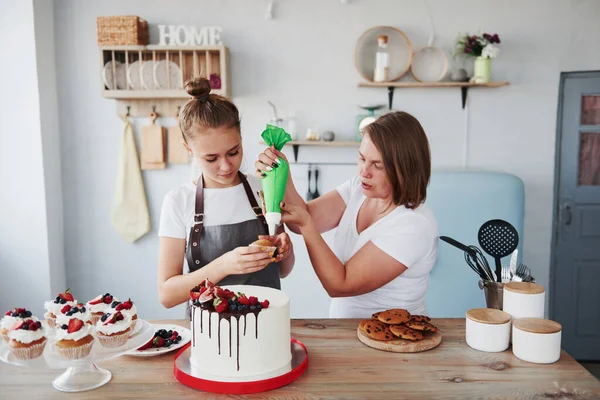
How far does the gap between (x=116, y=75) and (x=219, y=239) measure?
195 centimetres

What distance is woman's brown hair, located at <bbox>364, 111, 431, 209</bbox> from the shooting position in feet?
5.59

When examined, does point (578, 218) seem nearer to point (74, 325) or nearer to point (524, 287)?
point (524, 287)

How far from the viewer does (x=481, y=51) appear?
3158 mm


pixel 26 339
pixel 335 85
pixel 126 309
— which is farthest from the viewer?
pixel 335 85

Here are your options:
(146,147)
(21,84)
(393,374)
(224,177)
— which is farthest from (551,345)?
(21,84)

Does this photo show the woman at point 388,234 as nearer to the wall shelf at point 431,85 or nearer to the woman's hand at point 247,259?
the woman's hand at point 247,259

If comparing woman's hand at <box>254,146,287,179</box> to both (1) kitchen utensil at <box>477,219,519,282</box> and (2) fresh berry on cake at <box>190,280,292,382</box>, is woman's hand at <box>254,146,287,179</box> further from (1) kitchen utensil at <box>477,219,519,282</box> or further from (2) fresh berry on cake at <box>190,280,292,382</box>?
(1) kitchen utensil at <box>477,219,519,282</box>

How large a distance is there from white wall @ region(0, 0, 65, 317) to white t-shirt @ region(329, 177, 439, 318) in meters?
2.23

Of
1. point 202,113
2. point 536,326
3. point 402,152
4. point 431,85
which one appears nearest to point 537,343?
point 536,326

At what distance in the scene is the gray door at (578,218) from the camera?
3330 millimetres

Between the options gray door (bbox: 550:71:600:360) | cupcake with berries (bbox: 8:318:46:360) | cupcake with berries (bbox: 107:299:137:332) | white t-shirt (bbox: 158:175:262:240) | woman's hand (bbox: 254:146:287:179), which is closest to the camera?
cupcake with berries (bbox: 8:318:46:360)

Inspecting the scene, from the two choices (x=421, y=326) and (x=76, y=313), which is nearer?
(x=76, y=313)

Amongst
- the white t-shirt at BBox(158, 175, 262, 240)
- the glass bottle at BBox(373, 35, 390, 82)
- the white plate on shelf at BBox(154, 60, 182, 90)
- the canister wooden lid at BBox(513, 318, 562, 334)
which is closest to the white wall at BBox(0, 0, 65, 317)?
the white plate on shelf at BBox(154, 60, 182, 90)

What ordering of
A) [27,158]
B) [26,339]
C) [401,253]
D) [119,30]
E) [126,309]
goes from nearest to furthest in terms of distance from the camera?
[26,339], [126,309], [401,253], [119,30], [27,158]
